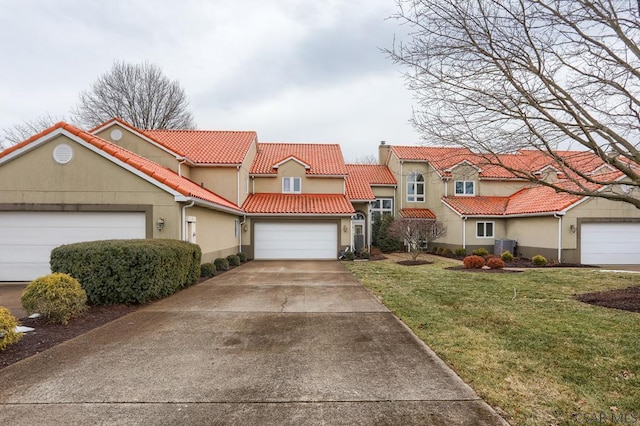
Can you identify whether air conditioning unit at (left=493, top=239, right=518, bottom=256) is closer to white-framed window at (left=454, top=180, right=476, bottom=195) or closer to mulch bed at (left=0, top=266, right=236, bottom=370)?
white-framed window at (left=454, top=180, right=476, bottom=195)

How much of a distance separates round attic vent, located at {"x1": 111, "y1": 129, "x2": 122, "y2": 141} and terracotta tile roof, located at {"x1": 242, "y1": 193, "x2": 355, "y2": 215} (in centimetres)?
675

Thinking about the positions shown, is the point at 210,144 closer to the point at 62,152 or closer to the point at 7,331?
the point at 62,152

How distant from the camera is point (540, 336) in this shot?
18.9 feet

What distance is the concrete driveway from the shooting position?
11.1 ft

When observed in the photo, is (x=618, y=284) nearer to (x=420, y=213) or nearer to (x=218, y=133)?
(x=420, y=213)

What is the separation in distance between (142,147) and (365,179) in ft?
51.6

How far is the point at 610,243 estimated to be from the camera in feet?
57.6

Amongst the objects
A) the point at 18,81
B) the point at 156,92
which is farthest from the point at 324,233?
the point at 156,92

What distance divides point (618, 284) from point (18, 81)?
27375mm

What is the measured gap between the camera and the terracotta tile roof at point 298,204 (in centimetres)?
1903

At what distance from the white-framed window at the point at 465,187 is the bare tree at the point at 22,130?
3057 cm

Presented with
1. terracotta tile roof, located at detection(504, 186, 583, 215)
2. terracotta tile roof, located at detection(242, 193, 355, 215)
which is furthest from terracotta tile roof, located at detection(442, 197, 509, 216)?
terracotta tile roof, located at detection(242, 193, 355, 215)

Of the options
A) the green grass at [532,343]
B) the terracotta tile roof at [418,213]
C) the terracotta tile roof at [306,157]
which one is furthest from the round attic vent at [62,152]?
the terracotta tile roof at [418,213]

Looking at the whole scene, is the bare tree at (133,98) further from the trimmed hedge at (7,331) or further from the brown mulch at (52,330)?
the trimmed hedge at (7,331)
